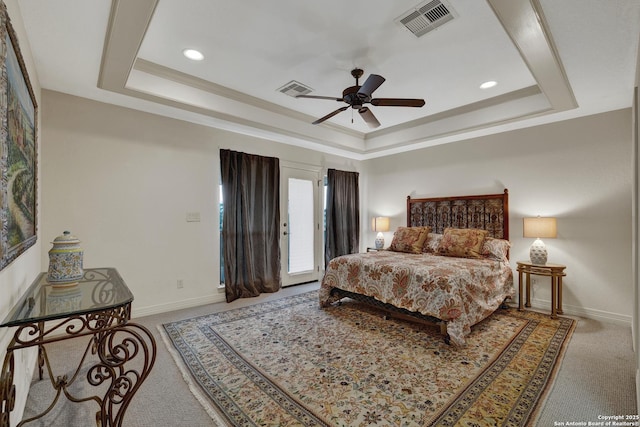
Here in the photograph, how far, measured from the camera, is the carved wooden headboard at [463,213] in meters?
4.10

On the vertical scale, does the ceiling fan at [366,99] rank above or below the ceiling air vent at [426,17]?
below

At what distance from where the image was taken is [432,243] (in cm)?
434

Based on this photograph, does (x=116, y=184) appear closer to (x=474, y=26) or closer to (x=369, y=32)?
(x=369, y=32)

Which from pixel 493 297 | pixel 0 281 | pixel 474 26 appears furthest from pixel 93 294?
pixel 493 297

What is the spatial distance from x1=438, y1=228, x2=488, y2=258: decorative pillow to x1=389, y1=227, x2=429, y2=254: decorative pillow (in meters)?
0.30

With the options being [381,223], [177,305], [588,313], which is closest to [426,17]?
[381,223]

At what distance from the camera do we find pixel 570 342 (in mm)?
2707

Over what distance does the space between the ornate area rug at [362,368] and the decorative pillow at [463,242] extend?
2.74ft

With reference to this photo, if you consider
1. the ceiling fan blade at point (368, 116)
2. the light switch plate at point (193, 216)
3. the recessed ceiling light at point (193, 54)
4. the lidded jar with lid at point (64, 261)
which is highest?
the recessed ceiling light at point (193, 54)

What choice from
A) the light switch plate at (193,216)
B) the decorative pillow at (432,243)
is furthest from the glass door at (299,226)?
the decorative pillow at (432,243)

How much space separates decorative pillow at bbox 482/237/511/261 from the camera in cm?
378

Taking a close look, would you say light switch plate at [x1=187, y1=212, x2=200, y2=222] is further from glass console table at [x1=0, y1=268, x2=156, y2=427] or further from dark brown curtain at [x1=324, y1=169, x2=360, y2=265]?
dark brown curtain at [x1=324, y1=169, x2=360, y2=265]

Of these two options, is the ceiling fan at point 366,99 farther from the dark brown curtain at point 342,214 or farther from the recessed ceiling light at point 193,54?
the dark brown curtain at point 342,214

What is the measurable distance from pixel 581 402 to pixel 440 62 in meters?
2.88
